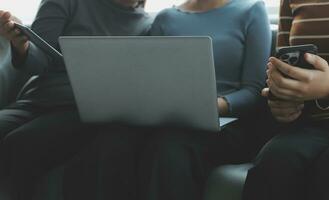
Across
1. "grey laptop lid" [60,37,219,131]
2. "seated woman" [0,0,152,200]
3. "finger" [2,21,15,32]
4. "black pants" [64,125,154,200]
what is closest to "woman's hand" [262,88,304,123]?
"grey laptop lid" [60,37,219,131]

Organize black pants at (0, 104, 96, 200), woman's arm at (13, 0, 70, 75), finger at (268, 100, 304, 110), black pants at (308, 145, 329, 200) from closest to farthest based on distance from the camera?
black pants at (308, 145, 329, 200), finger at (268, 100, 304, 110), black pants at (0, 104, 96, 200), woman's arm at (13, 0, 70, 75)

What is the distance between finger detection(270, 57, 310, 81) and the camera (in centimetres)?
97

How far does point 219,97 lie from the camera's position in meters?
1.25

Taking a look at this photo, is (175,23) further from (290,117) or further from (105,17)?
(290,117)

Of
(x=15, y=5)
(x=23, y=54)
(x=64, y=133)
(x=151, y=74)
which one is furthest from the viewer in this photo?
(x=15, y=5)

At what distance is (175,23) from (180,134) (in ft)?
1.40

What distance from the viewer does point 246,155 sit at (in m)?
1.24

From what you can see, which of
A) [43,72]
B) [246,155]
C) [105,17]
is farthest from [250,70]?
[43,72]

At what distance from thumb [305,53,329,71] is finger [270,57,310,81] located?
0.8 inches

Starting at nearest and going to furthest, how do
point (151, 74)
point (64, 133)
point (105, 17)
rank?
1. point (151, 74)
2. point (64, 133)
3. point (105, 17)

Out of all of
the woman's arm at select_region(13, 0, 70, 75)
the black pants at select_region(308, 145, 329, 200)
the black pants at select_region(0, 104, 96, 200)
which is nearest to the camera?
the black pants at select_region(308, 145, 329, 200)

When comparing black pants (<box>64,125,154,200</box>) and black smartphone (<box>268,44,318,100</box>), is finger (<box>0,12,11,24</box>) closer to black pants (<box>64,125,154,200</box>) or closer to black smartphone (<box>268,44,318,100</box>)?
black pants (<box>64,125,154,200</box>)

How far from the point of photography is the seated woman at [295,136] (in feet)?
3.15

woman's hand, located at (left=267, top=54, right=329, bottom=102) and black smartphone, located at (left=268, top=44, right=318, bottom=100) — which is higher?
black smartphone, located at (left=268, top=44, right=318, bottom=100)
